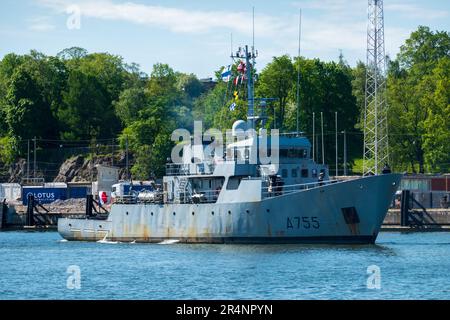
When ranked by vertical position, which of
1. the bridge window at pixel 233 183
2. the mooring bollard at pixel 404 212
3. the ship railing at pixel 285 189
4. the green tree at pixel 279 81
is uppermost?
the green tree at pixel 279 81

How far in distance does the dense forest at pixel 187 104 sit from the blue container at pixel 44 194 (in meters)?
9.48

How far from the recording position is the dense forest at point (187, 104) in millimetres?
113250

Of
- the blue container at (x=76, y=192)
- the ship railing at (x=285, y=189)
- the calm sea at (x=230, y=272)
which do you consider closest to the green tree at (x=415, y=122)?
the blue container at (x=76, y=192)

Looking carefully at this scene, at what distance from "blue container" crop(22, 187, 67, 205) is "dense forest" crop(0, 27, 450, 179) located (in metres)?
9.48

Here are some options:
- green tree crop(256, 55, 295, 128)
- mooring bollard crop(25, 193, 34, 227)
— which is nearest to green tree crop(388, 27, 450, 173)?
green tree crop(256, 55, 295, 128)

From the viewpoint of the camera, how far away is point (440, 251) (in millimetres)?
59469

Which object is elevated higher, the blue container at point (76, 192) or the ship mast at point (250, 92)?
the ship mast at point (250, 92)

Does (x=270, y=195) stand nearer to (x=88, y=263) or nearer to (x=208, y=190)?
(x=208, y=190)

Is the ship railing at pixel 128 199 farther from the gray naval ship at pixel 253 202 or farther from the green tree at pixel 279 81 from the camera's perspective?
the green tree at pixel 279 81
